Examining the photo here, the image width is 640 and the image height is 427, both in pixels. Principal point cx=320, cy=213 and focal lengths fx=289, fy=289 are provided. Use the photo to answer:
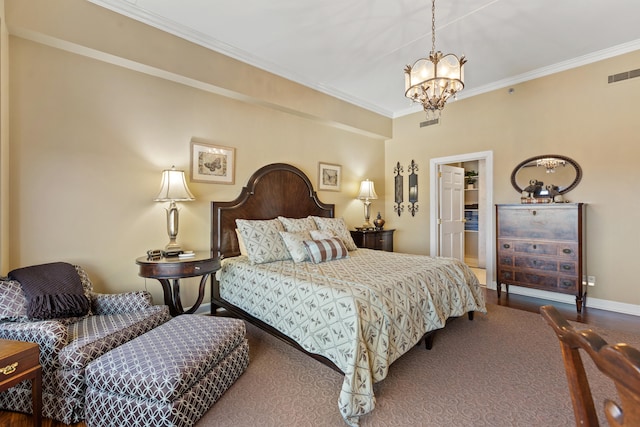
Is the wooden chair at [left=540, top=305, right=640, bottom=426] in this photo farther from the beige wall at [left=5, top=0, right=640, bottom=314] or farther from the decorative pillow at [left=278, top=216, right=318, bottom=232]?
the beige wall at [left=5, top=0, right=640, bottom=314]

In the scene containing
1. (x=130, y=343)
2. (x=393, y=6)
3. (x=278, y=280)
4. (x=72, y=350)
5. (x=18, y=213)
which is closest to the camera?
(x=72, y=350)

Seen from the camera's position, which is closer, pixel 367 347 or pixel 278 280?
pixel 367 347

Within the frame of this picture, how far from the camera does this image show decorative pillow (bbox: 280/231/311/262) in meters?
3.14

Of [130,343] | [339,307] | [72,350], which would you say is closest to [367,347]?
[339,307]

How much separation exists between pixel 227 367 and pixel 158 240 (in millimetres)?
1722

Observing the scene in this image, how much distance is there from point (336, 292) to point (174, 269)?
1490 mm

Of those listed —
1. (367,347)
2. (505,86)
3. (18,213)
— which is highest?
(505,86)

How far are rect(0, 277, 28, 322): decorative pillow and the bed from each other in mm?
1534

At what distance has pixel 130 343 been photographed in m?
→ 1.78

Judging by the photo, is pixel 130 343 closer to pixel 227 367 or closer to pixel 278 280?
pixel 227 367

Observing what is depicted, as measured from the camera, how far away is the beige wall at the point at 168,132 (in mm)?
2398

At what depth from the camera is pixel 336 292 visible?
201cm

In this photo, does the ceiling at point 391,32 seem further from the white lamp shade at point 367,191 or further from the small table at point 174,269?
the small table at point 174,269

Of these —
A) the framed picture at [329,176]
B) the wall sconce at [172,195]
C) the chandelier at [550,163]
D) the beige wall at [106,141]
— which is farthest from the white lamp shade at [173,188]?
the chandelier at [550,163]
